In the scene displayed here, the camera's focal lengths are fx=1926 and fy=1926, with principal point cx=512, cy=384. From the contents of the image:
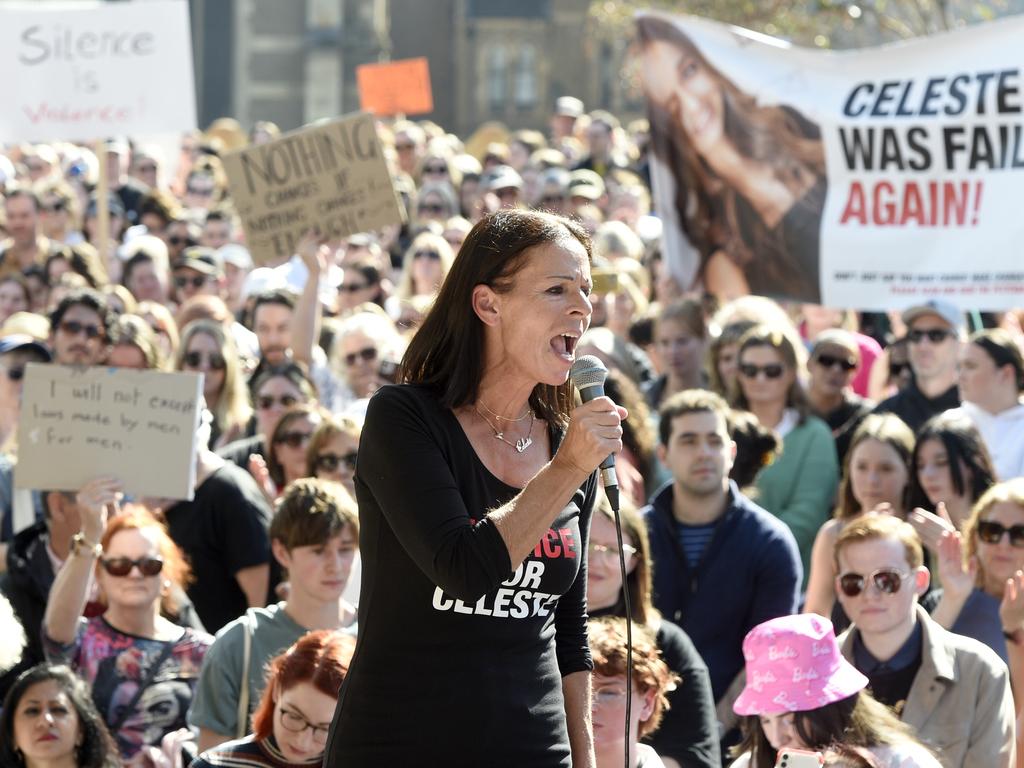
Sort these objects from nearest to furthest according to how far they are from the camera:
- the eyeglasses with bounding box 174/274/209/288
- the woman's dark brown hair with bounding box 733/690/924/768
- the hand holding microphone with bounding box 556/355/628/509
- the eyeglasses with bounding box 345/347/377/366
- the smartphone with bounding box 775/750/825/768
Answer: the hand holding microphone with bounding box 556/355/628/509, the smartphone with bounding box 775/750/825/768, the woman's dark brown hair with bounding box 733/690/924/768, the eyeglasses with bounding box 345/347/377/366, the eyeglasses with bounding box 174/274/209/288

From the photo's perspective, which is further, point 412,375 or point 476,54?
point 476,54

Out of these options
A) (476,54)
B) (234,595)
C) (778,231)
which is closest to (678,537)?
(234,595)

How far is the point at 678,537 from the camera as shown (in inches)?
261

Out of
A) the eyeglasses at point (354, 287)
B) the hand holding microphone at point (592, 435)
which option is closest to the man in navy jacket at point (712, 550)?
the hand holding microphone at point (592, 435)

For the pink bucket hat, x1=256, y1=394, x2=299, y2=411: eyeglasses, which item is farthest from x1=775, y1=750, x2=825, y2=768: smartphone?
x1=256, y1=394, x2=299, y2=411: eyeglasses

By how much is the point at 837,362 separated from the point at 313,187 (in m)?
3.18

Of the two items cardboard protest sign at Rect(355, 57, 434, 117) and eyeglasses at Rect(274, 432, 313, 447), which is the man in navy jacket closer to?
eyeglasses at Rect(274, 432, 313, 447)

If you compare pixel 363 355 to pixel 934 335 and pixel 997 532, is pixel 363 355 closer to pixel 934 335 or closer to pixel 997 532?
pixel 934 335

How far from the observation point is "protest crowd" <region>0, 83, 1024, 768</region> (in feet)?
16.0

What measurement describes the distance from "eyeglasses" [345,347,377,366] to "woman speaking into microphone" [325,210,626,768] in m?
5.21

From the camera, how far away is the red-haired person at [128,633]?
5699 mm

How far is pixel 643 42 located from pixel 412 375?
7.05 metres

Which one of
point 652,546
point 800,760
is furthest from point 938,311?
point 800,760

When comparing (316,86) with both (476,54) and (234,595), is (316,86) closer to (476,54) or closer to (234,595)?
(476,54)
